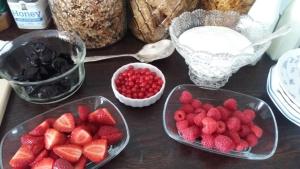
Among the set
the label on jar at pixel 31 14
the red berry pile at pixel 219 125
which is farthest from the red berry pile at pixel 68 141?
the label on jar at pixel 31 14

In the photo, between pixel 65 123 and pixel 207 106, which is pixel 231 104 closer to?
pixel 207 106

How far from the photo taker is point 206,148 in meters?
0.44

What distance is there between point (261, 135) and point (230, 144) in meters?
0.07

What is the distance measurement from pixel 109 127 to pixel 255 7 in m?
0.33

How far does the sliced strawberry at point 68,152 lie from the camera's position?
41 centimetres

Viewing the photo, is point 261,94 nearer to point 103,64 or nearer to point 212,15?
point 212,15

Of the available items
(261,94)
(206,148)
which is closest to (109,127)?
(206,148)

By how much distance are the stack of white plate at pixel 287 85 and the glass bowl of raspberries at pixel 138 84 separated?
19 centimetres

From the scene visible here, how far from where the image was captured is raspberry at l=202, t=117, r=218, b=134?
1.42 feet

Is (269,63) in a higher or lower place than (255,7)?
lower

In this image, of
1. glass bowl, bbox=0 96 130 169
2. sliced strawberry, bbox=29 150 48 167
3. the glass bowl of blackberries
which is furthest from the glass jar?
sliced strawberry, bbox=29 150 48 167

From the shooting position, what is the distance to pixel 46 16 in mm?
629

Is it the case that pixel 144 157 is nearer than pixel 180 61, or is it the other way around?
pixel 144 157

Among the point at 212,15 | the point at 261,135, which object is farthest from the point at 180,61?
the point at 261,135
